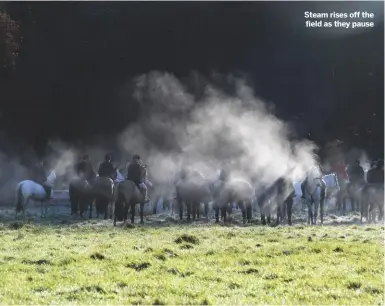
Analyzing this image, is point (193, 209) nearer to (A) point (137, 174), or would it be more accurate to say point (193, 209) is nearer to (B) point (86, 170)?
(A) point (137, 174)

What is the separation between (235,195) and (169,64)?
17.8 metres

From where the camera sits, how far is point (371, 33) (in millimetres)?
40594

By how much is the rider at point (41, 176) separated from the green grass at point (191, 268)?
774 cm

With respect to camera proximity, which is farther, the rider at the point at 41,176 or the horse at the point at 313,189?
the rider at the point at 41,176

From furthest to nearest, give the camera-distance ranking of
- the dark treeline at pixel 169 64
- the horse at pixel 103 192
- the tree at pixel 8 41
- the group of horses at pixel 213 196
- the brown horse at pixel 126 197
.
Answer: the dark treeline at pixel 169 64 < the tree at pixel 8 41 < the horse at pixel 103 192 < the group of horses at pixel 213 196 < the brown horse at pixel 126 197

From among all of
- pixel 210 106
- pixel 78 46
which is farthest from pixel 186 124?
pixel 78 46

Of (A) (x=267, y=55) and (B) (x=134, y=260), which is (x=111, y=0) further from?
(B) (x=134, y=260)

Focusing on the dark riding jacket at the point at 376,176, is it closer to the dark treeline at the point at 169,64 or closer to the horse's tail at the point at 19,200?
the horse's tail at the point at 19,200

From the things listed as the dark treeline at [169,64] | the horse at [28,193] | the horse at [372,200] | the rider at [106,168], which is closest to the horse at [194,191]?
the rider at [106,168]

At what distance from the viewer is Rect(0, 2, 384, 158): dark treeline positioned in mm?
36250

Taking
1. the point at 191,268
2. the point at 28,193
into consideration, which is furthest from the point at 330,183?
the point at 191,268

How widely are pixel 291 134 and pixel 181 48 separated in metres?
7.88

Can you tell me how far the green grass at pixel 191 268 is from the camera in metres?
8.96

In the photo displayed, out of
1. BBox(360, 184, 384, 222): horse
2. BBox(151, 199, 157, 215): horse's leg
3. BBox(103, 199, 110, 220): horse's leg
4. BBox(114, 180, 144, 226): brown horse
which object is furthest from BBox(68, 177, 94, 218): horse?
BBox(360, 184, 384, 222): horse
